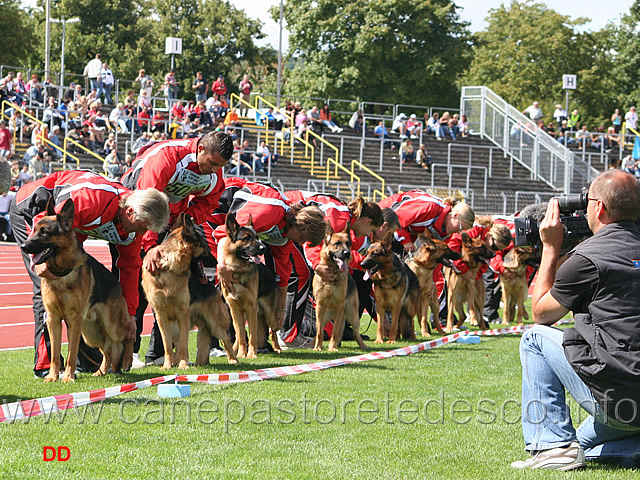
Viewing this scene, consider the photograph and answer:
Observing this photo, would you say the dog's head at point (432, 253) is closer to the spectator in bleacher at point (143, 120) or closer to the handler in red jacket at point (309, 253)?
the handler in red jacket at point (309, 253)

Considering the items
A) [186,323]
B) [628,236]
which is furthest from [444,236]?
[628,236]

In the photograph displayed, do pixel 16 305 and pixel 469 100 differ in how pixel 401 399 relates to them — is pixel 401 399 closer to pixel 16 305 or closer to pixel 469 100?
pixel 16 305

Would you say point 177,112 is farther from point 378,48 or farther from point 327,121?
point 378,48

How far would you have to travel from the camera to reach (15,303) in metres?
14.1

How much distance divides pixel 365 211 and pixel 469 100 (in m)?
32.3

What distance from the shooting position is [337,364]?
8570 millimetres

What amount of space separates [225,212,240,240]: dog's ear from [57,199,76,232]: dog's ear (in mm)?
2231

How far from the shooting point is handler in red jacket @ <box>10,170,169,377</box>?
6910 mm

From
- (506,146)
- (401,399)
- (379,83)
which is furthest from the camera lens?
(379,83)

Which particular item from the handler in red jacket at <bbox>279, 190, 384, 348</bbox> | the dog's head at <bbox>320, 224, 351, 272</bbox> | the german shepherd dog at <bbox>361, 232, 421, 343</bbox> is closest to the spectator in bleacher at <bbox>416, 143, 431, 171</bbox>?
the german shepherd dog at <bbox>361, 232, 421, 343</bbox>

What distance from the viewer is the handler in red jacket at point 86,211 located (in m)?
6.91

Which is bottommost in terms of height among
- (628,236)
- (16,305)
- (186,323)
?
(16,305)

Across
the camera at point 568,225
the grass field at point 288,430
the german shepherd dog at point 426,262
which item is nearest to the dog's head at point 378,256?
the german shepherd dog at point 426,262

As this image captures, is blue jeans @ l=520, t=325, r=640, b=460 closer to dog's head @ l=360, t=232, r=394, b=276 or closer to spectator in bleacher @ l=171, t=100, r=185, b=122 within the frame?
dog's head @ l=360, t=232, r=394, b=276
